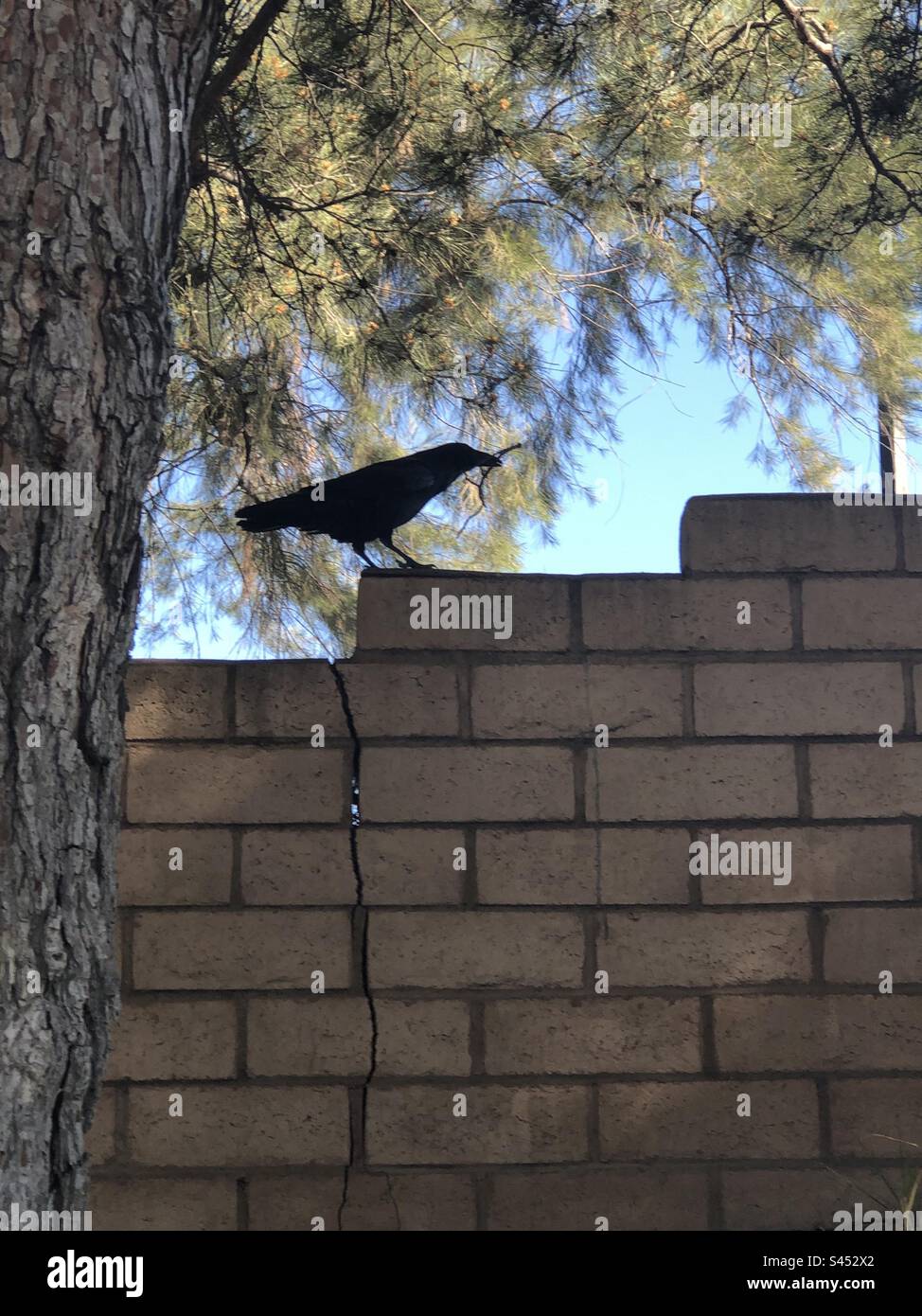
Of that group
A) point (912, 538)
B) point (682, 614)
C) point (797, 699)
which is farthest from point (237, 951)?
point (912, 538)

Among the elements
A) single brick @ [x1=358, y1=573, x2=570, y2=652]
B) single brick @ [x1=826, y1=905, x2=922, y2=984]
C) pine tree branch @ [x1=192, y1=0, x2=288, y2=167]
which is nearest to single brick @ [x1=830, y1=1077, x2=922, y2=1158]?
single brick @ [x1=826, y1=905, x2=922, y2=984]

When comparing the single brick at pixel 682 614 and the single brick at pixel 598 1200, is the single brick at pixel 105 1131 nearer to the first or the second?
the single brick at pixel 598 1200

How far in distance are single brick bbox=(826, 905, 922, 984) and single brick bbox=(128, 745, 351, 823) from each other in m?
1.19

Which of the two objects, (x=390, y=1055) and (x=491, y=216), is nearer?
(x=390, y=1055)

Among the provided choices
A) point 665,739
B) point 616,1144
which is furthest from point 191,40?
point 616,1144

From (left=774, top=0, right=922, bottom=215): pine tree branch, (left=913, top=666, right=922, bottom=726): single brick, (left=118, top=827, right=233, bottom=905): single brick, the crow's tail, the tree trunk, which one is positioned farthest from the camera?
(left=774, top=0, right=922, bottom=215): pine tree branch

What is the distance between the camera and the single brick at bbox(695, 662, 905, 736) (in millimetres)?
3234

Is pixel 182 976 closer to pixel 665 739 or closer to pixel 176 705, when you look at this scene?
pixel 176 705

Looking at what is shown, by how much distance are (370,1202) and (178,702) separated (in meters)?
1.22

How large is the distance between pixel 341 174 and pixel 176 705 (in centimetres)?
249

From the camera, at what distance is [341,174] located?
16.0ft

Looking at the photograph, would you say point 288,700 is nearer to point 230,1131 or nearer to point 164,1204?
point 230,1131

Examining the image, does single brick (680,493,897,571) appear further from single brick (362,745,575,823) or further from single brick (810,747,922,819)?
single brick (362,745,575,823)

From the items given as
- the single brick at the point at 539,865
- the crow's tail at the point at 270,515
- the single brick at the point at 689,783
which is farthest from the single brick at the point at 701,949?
the crow's tail at the point at 270,515
